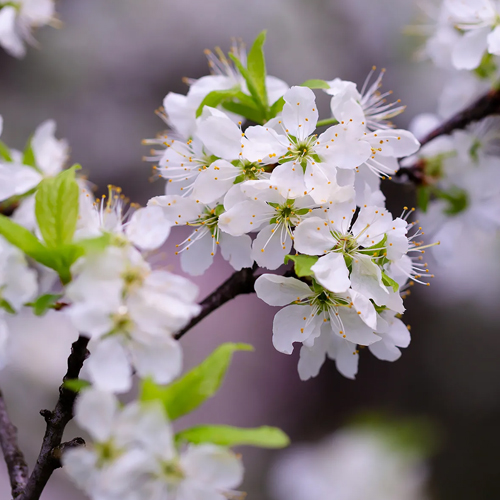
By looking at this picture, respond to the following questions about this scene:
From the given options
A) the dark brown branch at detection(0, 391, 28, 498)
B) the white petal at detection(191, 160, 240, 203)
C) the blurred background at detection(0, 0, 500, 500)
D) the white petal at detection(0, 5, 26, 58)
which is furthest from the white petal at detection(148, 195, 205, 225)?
the blurred background at detection(0, 0, 500, 500)

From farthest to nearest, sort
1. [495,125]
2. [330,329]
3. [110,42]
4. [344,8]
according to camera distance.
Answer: [344,8], [110,42], [495,125], [330,329]

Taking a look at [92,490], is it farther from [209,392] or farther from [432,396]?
[432,396]

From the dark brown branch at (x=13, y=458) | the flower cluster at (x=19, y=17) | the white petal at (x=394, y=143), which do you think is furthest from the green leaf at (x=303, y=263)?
the flower cluster at (x=19, y=17)

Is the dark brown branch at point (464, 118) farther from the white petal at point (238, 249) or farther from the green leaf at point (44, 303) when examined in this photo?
the green leaf at point (44, 303)

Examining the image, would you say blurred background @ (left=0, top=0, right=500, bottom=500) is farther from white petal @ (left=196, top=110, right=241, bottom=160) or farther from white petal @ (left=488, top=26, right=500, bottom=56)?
white petal @ (left=196, top=110, right=241, bottom=160)

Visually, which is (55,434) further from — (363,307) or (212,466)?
(363,307)

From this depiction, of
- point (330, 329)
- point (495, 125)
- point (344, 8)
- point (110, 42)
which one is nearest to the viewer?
point (330, 329)

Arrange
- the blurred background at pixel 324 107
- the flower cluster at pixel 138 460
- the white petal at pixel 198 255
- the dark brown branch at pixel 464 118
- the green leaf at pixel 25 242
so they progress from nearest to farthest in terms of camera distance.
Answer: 1. the flower cluster at pixel 138 460
2. the green leaf at pixel 25 242
3. the white petal at pixel 198 255
4. the dark brown branch at pixel 464 118
5. the blurred background at pixel 324 107

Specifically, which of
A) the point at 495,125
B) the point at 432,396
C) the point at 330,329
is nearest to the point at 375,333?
the point at 330,329
